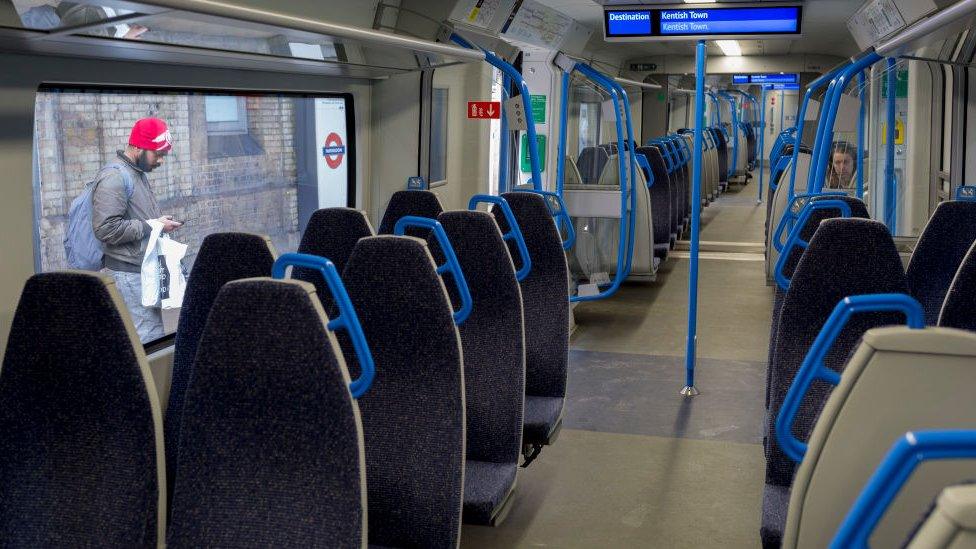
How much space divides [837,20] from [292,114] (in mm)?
6743

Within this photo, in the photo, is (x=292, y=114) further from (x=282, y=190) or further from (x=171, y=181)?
(x=171, y=181)

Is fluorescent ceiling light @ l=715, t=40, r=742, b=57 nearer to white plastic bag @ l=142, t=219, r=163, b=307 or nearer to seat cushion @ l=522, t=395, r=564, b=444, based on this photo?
seat cushion @ l=522, t=395, r=564, b=444

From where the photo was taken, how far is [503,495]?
3.10m

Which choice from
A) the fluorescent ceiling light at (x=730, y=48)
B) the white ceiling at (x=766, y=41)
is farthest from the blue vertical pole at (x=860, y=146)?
the fluorescent ceiling light at (x=730, y=48)

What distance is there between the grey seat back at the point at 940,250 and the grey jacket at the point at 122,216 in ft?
9.40

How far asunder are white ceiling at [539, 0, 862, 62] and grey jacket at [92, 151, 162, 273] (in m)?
2.94

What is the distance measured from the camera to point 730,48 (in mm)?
12938

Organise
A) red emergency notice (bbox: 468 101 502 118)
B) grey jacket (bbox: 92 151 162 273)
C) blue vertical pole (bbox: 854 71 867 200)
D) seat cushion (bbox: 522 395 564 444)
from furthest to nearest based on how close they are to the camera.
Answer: blue vertical pole (bbox: 854 71 867 200)
red emergency notice (bbox: 468 101 502 118)
seat cushion (bbox: 522 395 564 444)
grey jacket (bbox: 92 151 162 273)

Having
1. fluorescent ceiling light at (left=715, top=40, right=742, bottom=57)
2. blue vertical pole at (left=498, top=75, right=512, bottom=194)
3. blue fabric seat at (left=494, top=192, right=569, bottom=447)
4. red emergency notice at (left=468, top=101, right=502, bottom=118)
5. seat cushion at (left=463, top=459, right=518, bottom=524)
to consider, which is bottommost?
seat cushion at (left=463, top=459, right=518, bottom=524)

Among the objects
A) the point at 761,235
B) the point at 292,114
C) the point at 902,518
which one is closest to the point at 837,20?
the point at 761,235

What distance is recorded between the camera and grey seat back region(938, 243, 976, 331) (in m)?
2.50

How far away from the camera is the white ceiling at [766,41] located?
7.86 meters

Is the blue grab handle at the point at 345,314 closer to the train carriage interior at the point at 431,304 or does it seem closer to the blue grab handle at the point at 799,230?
the train carriage interior at the point at 431,304

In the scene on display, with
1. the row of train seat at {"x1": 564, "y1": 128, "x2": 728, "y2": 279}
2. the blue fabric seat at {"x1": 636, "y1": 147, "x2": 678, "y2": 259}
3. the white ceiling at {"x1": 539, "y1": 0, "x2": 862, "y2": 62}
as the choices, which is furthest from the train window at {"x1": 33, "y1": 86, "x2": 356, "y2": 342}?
the blue fabric seat at {"x1": 636, "y1": 147, "x2": 678, "y2": 259}
